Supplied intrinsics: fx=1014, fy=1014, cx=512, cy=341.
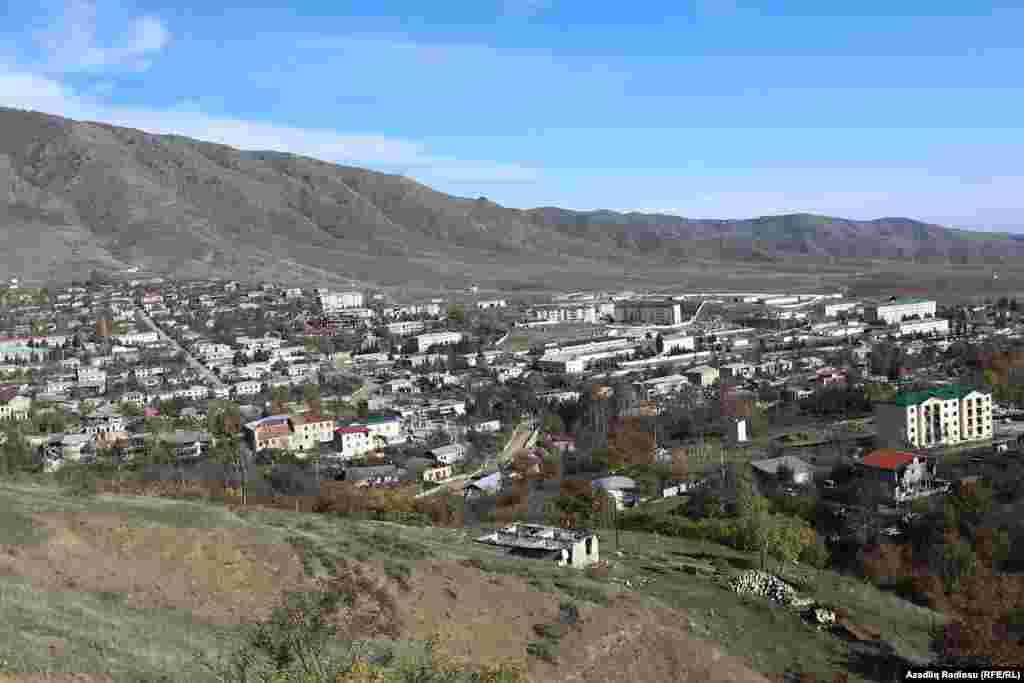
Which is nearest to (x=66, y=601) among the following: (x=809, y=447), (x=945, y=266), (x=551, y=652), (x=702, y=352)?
(x=551, y=652)

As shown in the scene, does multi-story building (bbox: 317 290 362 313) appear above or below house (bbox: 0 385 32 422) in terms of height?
above

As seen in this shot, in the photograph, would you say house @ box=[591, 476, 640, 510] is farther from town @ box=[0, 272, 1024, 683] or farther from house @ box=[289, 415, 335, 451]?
house @ box=[289, 415, 335, 451]

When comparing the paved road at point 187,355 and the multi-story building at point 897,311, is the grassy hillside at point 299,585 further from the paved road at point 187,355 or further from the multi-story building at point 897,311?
the multi-story building at point 897,311

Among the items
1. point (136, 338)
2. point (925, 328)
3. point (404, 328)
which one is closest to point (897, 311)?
point (925, 328)

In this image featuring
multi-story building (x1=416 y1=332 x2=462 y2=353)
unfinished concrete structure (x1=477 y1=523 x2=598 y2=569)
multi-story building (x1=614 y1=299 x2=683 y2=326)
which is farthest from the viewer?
multi-story building (x1=614 y1=299 x2=683 y2=326)

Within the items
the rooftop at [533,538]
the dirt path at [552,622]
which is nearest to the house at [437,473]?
the rooftop at [533,538]

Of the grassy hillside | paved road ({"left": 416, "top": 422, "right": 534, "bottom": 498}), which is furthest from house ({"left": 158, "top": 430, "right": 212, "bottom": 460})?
the grassy hillside

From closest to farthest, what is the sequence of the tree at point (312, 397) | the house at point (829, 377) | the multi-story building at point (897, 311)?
the tree at point (312, 397), the house at point (829, 377), the multi-story building at point (897, 311)
